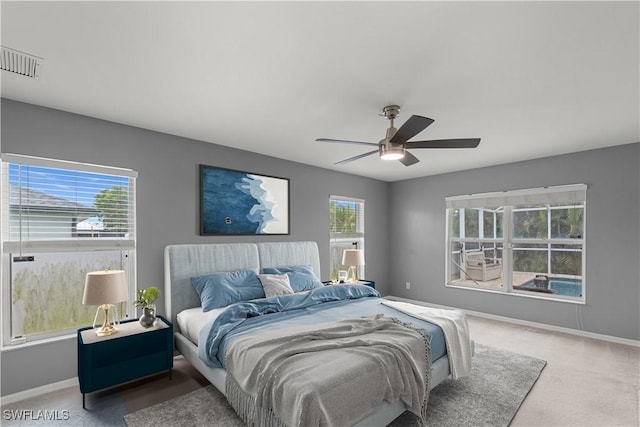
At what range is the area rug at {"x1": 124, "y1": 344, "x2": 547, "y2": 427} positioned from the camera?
2.35 m

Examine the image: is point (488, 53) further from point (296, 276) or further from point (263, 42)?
point (296, 276)

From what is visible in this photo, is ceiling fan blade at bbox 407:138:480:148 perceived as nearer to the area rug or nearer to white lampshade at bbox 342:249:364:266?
the area rug

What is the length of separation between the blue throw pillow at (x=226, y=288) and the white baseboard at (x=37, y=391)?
1281 millimetres

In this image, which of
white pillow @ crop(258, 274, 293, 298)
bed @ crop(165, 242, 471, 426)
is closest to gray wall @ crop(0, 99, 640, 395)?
bed @ crop(165, 242, 471, 426)

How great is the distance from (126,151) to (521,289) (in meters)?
5.77

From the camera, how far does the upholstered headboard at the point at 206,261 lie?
3395 millimetres

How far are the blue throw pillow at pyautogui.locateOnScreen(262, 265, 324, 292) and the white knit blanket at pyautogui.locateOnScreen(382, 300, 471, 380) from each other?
1396mm

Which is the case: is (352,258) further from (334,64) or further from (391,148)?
(334,64)

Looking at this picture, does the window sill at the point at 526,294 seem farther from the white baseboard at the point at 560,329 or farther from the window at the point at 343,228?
the window at the point at 343,228

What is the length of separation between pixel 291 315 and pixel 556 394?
245cm

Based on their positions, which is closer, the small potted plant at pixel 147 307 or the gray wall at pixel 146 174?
the gray wall at pixel 146 174

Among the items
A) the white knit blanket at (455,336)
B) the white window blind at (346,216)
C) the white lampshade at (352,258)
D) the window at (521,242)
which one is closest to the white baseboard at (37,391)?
the white knit blanket at (455,336)

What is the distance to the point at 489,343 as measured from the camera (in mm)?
3953

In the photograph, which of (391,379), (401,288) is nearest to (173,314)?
(391,379)
